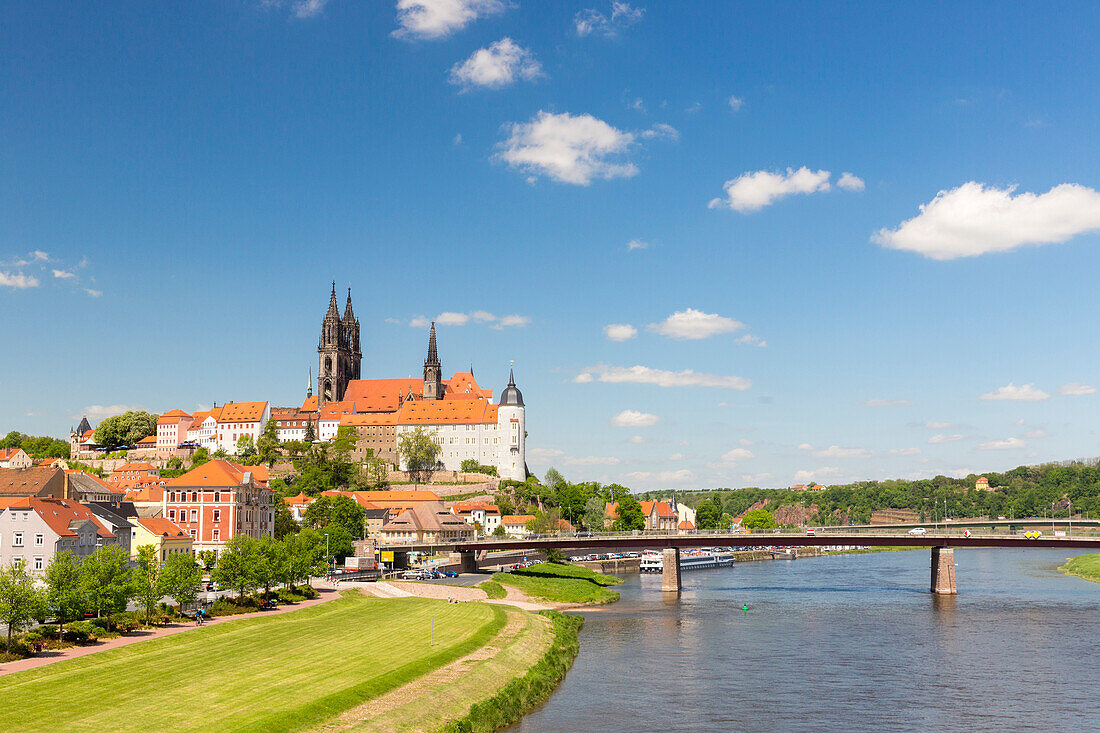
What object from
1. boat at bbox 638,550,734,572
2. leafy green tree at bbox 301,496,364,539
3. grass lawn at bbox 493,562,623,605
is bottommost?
boat at bbox 638,550,734,572

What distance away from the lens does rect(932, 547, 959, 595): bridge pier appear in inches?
4154

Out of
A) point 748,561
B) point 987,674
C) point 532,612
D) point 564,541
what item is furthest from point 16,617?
point 748,561

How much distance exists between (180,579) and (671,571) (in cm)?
6034

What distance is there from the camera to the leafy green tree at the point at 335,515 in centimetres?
14112

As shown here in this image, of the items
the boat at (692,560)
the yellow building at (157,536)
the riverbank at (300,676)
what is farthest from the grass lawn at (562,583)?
the yellow building at (157,536)

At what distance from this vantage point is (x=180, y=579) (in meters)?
68.7

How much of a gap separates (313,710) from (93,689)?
10486 millimetres

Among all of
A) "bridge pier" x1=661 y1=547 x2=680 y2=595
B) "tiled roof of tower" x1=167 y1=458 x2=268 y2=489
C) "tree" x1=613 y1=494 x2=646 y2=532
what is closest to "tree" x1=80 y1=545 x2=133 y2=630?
"tiled roof of tower" x1=167 y1=458 x2=268 y2=489

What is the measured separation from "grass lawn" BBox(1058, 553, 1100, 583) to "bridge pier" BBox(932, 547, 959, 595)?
33757 mm

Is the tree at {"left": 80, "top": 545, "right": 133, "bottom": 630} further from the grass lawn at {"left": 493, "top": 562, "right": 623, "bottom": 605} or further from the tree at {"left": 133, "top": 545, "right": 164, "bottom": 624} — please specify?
the grass lawn at {"left": 493, "top": 562, "right": 623, "bottom": 605}

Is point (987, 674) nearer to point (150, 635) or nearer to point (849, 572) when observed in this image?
point (150, 635)

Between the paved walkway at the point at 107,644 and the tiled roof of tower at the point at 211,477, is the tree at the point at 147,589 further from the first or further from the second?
the tiled roof of tower at the point at 211,477

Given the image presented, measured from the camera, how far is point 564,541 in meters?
115

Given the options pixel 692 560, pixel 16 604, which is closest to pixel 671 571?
pixel 692 560
